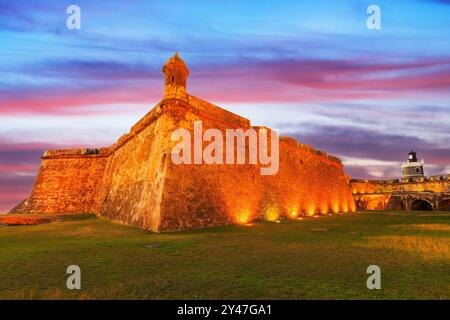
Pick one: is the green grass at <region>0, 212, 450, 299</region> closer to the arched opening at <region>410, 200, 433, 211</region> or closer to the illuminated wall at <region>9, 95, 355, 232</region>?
the illuminated wall at <region>9, 95, 355, 232</region>

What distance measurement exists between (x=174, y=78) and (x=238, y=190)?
716 centimetres

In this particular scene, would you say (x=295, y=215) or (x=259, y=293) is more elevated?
(x=259, y=293)

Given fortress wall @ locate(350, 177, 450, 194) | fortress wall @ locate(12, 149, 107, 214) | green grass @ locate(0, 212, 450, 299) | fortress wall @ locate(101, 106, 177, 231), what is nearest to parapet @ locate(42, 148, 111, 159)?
fortress wall @ locate(12, 149, 107, 214)

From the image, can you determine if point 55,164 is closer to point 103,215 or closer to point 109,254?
point 103,215

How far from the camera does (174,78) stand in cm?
1291

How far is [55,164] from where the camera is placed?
24.2m

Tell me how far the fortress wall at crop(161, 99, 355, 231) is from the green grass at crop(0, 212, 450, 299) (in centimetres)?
331

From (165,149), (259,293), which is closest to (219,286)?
(259,293)

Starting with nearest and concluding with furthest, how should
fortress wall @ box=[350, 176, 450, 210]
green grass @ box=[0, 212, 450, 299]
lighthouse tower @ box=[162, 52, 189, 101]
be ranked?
1. green grass @ box=[0, 212, 450, 299]
2. lighthouse tower @ box=[162, 52, 189, 101]
3. fortress wall @ box=[350, 176, 450, 210]

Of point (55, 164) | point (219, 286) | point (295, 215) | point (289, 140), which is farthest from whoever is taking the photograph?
A: point (55, 164)

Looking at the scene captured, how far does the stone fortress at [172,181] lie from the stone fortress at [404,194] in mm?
15458

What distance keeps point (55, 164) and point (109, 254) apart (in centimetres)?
2173

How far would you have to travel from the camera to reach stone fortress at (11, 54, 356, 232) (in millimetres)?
11977

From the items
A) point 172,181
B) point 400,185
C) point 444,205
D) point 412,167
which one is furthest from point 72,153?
point 412,167
